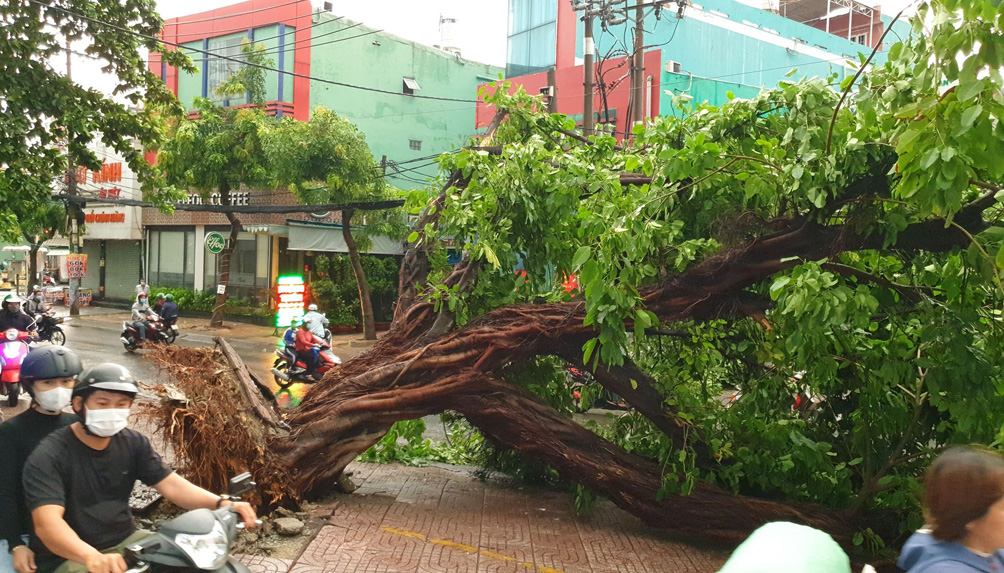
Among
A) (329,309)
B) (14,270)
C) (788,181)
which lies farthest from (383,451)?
(14,270)

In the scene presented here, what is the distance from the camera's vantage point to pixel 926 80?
4.17 meters

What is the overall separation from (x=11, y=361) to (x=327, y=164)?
12023 mm

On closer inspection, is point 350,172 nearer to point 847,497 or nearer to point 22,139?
point 22,139

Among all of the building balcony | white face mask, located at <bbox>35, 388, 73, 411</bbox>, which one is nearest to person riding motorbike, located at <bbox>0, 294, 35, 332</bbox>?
white face mask, located at <bbox>35, 388, 73, 411</bbox>

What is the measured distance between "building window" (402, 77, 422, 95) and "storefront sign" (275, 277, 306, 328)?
1554 cm

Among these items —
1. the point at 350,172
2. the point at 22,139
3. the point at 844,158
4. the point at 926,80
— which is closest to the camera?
the point at 926,80

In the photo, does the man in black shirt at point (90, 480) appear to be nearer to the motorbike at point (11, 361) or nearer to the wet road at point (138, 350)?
the motorbike at point (11, 361)

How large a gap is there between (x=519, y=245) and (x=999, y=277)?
402 centimetres

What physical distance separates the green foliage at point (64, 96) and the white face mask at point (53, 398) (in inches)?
324

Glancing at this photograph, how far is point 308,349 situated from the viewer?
15000mm

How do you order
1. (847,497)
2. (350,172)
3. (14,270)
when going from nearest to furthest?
(847,497)
(350,172)
(14,270)

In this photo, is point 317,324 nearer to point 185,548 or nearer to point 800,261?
point 800,261

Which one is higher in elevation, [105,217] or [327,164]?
[327,164]

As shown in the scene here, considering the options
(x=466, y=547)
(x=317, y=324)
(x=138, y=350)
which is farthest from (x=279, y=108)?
(x=466, y=547)
